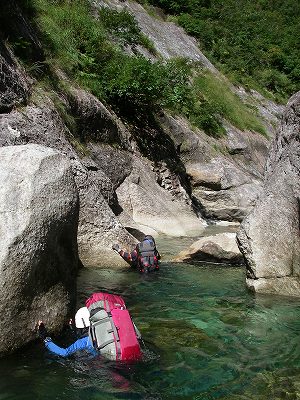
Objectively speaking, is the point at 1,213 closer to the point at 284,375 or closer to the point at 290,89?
the point at 284,375

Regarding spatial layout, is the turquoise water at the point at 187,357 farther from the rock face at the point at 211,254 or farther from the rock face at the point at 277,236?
the rock face at the point at 211,254

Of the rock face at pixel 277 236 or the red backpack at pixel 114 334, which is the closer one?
the red backpack at pixel 114 334

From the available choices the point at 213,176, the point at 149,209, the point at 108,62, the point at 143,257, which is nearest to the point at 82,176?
the point at 143,257

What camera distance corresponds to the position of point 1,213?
18.3 feet

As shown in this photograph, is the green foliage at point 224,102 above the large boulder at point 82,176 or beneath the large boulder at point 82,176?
above

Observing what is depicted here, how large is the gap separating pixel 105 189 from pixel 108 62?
839 cm

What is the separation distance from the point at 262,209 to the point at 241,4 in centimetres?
4557

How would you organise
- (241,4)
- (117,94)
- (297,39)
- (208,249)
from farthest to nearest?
(241,4) < (297,39) < (117,94) < (208,249)

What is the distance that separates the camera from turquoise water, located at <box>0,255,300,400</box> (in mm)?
5191

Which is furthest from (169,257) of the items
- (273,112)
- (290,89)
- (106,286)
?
(290,89)

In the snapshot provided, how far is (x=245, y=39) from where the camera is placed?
42.7 metres

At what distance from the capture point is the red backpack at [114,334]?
5414 millimetres

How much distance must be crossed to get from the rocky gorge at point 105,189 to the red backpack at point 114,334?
829 mm

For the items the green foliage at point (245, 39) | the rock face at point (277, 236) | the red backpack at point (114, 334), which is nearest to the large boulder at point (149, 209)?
the rock face at point (277, 236)
